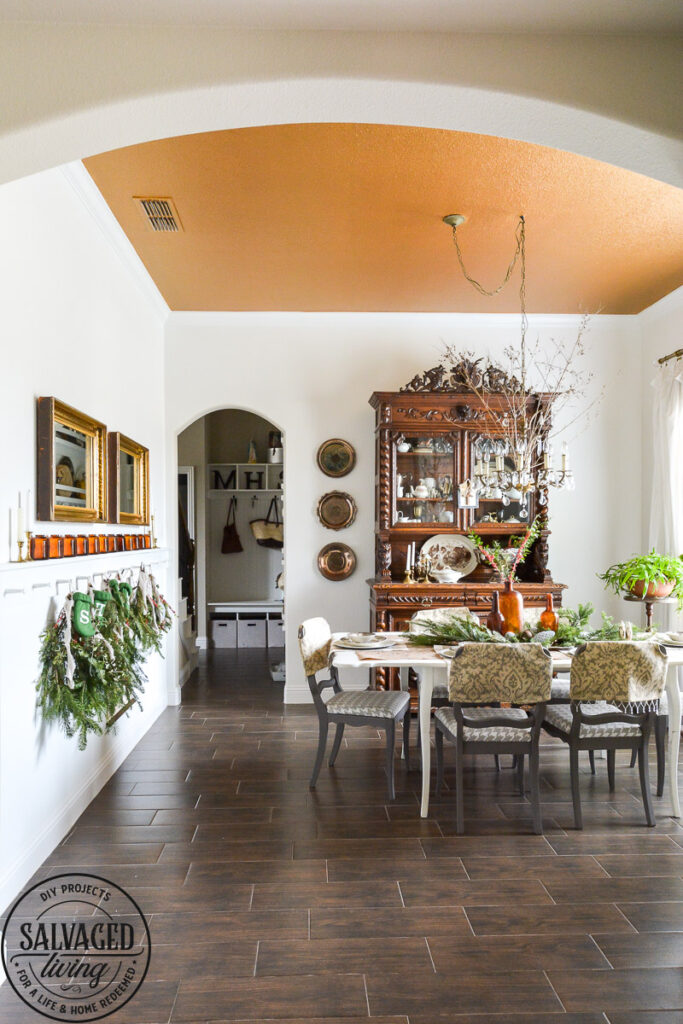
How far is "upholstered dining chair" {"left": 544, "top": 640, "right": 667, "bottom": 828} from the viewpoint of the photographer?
3486 millimetres

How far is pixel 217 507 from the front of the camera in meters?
8.96

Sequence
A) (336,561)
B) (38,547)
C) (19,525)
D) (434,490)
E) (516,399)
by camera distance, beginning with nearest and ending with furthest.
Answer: (19,525)
(38,547)
(516,399)
(434,490)
(336,561)

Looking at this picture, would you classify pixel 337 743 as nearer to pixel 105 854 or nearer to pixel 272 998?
pixel 105 854

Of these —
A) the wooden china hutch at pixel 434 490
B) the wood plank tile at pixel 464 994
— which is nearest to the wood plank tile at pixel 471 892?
the wood plank tile at pixel 464 994

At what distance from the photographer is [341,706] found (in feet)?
13.2

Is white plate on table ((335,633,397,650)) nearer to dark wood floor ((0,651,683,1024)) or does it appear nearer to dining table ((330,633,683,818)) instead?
dining table ((330,633,683,818))

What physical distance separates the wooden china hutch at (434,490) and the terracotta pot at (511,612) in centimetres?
137

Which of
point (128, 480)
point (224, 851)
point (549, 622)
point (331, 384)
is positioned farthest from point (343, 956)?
point (331, 384)

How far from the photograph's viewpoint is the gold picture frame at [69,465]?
3131 mm

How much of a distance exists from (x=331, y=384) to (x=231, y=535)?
331 centimetres

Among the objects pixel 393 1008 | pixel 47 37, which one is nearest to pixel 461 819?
pixel 393 1008

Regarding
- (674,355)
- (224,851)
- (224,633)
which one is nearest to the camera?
(224,851)

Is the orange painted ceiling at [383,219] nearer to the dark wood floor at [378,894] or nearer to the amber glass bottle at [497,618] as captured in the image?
the amber glass bottle at [497,618]

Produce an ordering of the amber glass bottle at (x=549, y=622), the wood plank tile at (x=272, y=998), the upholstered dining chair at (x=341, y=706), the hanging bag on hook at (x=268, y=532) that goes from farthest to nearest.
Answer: the hanging bag on hook at (x=268, y=532) < the amber glass bottle at (x=549, y=622) < the upholstered dining chair at (x=341, y=706) < the wood plank tile at (x=272, y=998)
